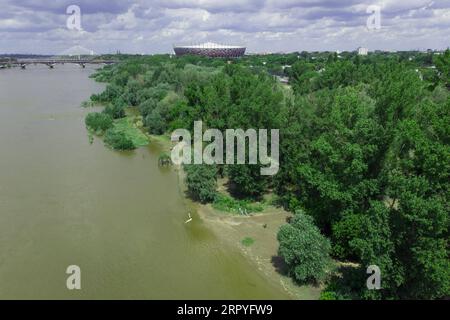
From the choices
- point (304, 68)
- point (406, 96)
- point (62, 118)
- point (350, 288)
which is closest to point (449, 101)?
point (406, 96)

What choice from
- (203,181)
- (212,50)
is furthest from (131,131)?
(212,50)

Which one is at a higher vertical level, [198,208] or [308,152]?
[308,152]

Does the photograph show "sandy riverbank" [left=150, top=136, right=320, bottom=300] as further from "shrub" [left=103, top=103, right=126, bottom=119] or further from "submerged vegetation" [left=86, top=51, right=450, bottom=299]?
"shrub" [left=103, top=103, right=126, bottom=119]

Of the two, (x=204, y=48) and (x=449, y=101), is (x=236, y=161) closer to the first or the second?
(x=449, y=101)

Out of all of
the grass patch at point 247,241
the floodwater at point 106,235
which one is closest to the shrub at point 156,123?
the floodwater at point 106,235

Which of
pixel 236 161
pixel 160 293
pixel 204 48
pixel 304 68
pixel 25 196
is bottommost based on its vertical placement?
pixel 160 293

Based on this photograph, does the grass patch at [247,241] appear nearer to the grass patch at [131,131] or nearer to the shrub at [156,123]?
the grass patch at [131,131]
